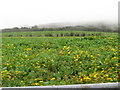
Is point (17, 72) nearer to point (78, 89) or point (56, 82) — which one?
point (56, 82)

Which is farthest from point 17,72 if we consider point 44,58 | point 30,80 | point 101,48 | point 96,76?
A: point 101,48

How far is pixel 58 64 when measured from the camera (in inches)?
214

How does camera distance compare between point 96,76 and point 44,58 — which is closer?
point 96,76

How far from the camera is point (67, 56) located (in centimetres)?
601

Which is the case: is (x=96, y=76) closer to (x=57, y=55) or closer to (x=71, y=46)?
(x=57, y=55)

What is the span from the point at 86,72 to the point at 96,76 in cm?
30

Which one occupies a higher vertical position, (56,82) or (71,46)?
(71,46)

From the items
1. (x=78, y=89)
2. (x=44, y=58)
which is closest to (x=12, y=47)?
(x=44, y=58)

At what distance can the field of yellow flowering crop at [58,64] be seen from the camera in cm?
458

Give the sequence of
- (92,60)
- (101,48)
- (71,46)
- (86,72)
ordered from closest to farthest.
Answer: (86,72) < (92,60) < (101,48) < (71,46)

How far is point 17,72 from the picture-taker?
504 centimetres

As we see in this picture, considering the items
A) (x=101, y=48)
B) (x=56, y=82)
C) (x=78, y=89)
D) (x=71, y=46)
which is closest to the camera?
(x=78, y=89)

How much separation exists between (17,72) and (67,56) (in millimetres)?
1689

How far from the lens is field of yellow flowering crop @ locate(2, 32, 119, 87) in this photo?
4.58m
